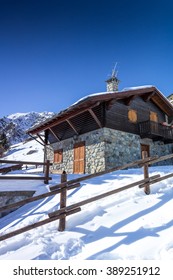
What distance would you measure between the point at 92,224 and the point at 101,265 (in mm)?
1566

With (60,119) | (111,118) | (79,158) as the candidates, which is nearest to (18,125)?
(60,119)

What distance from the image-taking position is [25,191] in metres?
8.12

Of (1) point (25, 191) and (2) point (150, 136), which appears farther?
(2) point (150, 136)

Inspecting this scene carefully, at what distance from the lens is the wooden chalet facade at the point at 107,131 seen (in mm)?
14516

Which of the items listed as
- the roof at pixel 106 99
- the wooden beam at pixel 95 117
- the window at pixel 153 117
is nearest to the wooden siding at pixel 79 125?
the wooden beam at pixel 95 117

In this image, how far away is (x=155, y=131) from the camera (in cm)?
1672

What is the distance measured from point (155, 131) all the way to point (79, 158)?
626 cm

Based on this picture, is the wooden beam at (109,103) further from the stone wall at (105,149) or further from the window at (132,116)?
the window at (132,116)

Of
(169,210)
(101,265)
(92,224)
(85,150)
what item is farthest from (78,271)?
(85,150)

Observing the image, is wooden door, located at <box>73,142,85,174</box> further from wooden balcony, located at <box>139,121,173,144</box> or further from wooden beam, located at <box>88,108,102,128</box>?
wooden balcony, located at <box>139,121,173,144</box>

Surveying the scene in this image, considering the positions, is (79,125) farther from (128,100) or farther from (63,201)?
(63,201)

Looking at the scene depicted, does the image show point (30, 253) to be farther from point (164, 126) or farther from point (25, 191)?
point (164, 126)

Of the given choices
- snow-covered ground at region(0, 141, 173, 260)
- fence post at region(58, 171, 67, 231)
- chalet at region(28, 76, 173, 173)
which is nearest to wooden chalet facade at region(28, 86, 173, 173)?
chalet at region(28, 76, 173, 173)

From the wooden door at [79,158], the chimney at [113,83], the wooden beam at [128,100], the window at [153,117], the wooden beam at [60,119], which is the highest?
the chimney at [113,83]
